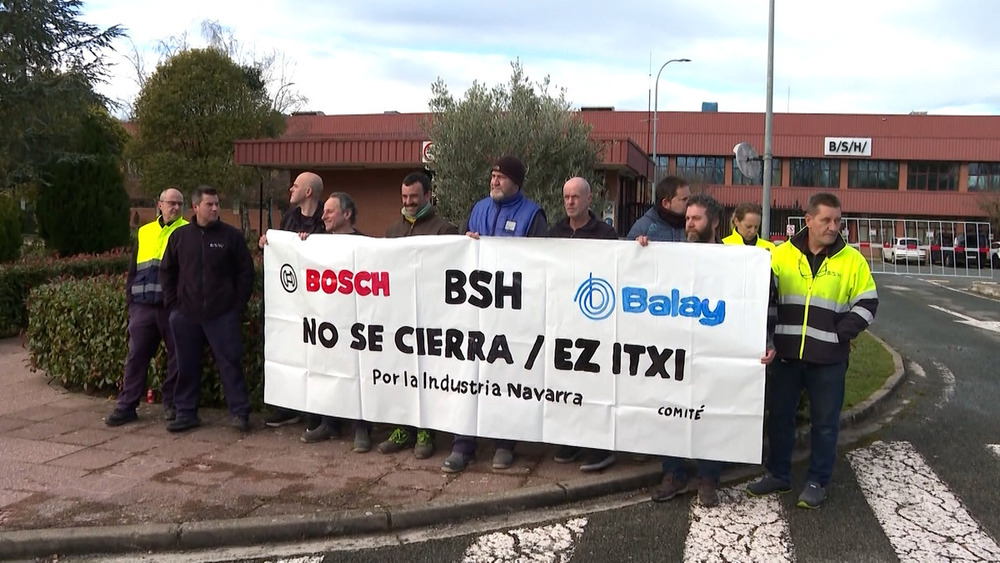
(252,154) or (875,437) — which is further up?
(252,154)

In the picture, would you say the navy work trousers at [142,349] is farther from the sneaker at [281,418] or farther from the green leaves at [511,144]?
the green leaves at [511,144]

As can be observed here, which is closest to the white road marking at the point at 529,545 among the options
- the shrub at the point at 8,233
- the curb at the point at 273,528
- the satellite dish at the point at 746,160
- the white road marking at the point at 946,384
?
the curb at the point at 273,528

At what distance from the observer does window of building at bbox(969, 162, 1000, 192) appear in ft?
187

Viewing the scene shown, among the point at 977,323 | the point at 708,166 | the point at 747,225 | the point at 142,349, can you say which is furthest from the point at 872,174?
the point at 142,349

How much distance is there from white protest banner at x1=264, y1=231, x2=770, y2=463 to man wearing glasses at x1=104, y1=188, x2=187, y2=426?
0.90 metres

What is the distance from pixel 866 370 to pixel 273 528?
710 cm

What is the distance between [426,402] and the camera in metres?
5.72

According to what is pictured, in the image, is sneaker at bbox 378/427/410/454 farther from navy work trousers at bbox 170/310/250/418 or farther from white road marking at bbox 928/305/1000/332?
white road marking at bbox 928/305/1000/332

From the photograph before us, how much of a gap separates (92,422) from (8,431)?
0.60 meters

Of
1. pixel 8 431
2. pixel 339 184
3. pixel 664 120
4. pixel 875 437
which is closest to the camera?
pixel 8 431

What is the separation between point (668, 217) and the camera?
221 inches

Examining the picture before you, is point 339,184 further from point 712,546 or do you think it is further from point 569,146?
point 712,546

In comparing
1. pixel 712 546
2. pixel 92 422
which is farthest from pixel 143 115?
pixel 712 546

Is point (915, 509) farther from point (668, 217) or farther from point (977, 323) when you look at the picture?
point (977, 323)
